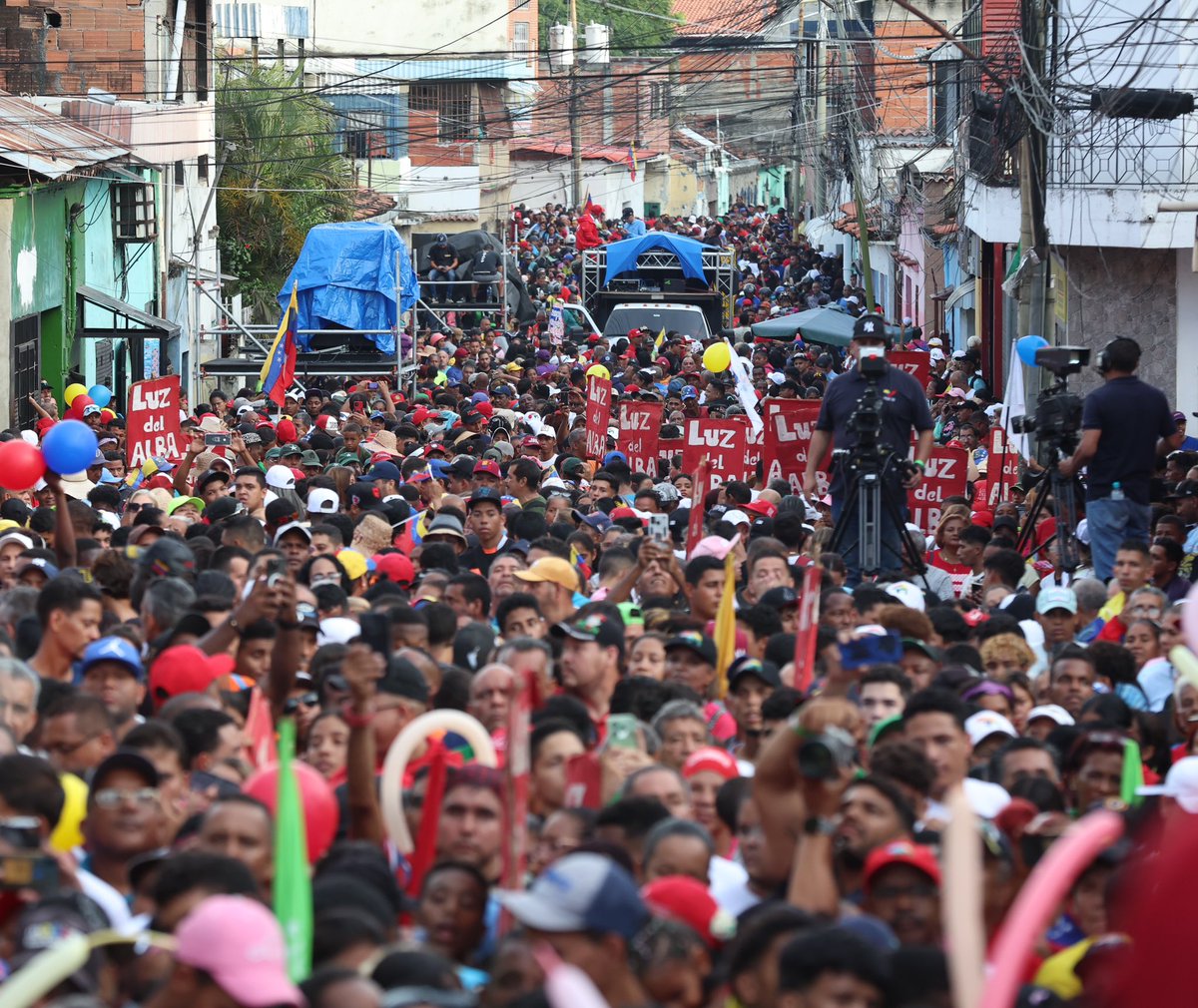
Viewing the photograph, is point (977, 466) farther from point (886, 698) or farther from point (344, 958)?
point (344, 958)

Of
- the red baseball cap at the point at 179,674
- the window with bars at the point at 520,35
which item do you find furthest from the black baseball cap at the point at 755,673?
the window with bars at the point at 520,35

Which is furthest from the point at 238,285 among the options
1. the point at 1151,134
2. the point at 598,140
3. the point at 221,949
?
the point at 598,140

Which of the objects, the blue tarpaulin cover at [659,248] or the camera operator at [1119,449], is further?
the blue tarpaulin cover at [659,248]

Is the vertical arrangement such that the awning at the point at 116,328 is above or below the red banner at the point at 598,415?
above

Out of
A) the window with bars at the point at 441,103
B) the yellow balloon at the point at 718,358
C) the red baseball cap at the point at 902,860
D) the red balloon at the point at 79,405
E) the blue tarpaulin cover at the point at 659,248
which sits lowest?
the red baseball cap at the point at 902,860

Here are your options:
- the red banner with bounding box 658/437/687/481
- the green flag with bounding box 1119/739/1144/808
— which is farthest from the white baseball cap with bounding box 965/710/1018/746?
the red banner with bounding box 658/437/687/481

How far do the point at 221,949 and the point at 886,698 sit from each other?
12.3 ft

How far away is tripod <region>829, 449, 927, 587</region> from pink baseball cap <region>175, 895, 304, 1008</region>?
7758 millimetres

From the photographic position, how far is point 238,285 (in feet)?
128

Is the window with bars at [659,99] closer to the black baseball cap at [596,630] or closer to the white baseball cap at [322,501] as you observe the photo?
the white baseball cap at [322,501]

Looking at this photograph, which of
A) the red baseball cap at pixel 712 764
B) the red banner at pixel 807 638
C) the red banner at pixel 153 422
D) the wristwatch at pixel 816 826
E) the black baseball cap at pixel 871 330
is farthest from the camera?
the red banner at pixel 153 422

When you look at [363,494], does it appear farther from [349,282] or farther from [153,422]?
[349,282]

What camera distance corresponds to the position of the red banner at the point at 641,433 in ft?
55.1

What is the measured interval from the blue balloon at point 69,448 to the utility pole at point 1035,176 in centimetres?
810
